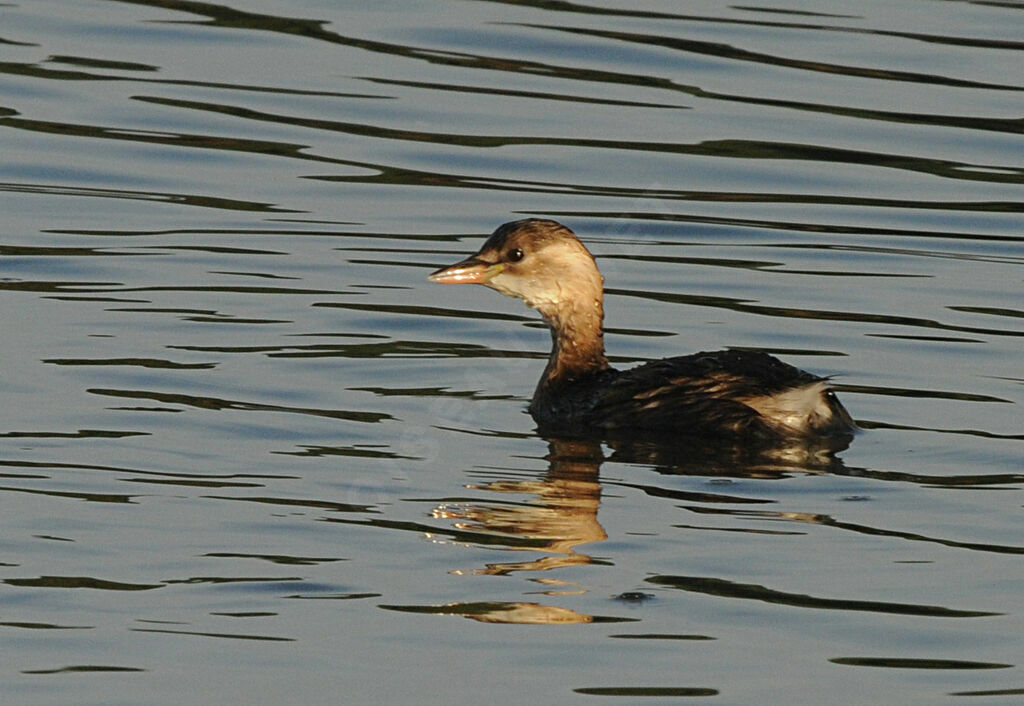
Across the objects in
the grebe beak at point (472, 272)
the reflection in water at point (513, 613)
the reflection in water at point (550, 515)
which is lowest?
the reflection in water at point (513, 613)

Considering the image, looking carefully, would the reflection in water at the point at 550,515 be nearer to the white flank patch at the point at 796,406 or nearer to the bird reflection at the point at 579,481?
the bird reflection at the point at 579,481

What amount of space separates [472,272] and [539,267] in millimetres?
316

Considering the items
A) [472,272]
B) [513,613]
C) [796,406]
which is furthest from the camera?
[472,272]

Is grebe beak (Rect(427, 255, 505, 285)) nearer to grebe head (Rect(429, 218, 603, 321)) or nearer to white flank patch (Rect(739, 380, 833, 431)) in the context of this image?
grebe head (Rect(429, 218, 603, 321))

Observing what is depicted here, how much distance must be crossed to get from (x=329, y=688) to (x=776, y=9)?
14019 mm

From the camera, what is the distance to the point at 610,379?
35.6 ft

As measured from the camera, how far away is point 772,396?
398 inches

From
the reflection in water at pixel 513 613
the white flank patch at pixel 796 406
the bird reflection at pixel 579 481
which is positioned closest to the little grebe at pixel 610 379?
the white flank patch at pixel 796 406

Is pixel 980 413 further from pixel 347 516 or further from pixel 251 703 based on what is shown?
pixel 251 703

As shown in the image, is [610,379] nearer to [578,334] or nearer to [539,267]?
[578,334]

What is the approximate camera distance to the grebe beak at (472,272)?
36.6 ft

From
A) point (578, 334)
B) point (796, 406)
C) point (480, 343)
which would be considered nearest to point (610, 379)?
point (578, 334)

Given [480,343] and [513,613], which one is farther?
[480,343]

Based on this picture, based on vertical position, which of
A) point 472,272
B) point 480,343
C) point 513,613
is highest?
point 472,272
